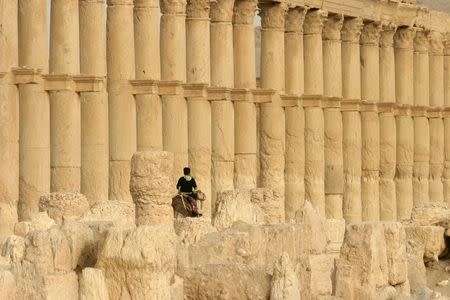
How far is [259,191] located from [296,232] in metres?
7.04

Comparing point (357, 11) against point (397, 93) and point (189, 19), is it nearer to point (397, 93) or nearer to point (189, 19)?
point (397, 93)

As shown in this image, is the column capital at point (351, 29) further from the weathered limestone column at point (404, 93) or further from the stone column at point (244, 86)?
the stone column at point (244, 86)

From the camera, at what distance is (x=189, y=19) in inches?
2271

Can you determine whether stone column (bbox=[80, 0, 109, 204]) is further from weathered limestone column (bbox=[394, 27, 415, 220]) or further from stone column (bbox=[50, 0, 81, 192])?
weathered limestone column (bbox=[394, 27, 415, 220])

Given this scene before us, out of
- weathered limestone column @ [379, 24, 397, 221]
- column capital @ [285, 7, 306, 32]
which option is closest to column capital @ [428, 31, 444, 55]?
weathered limestone column @ [379, 24, 397, 221]

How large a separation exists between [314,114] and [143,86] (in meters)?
13.0

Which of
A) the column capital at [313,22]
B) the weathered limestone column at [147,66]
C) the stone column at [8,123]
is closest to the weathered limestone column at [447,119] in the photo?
the column capital at [313,22]

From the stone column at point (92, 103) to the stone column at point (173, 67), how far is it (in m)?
4.29

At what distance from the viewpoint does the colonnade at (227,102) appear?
48500mm

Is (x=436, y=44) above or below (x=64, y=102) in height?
above

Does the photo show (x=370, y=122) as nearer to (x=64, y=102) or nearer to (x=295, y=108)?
(x=295, y=108)

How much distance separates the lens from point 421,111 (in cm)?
7600

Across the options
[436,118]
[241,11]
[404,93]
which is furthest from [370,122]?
[241,11]

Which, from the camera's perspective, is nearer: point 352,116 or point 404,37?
point 352,116
